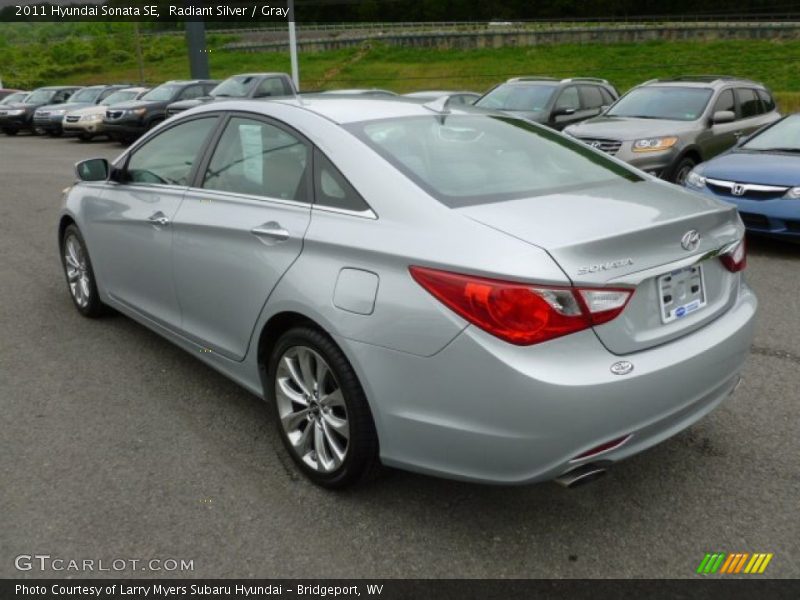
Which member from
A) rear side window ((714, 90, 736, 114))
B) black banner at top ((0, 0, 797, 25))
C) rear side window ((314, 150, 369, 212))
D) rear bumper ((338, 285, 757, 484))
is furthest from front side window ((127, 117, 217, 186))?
black banner at top ((0, 0, 797, 25))

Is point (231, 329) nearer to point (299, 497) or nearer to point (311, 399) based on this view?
point (311, 399)

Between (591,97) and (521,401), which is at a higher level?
(591,97)

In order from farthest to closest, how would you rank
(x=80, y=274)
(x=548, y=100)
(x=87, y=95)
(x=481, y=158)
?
(x=87, y=95) → (x=548, y=100) → (x=80, y=274) → (x=481, y=158)

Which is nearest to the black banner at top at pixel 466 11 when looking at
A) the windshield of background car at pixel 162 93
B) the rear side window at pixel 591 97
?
the windshield of background car at pixel 162 93

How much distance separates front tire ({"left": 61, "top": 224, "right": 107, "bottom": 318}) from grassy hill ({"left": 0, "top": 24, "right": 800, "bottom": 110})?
1754 inches

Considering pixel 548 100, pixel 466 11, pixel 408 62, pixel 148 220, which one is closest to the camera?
pixel 148 220

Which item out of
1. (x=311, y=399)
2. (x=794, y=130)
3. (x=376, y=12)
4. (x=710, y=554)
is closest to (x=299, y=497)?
(x=311, y=399)

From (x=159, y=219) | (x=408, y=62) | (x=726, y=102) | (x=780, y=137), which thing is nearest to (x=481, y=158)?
(x=159, y=219)

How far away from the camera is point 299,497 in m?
2.96

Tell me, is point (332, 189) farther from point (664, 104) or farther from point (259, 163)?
point (664, 104)

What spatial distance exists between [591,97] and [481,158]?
36.3 feet

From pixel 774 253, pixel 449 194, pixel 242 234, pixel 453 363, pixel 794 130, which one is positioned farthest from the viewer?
pixel 794 130

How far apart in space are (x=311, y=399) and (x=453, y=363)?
861 millimetres

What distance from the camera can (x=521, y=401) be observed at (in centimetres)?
226
